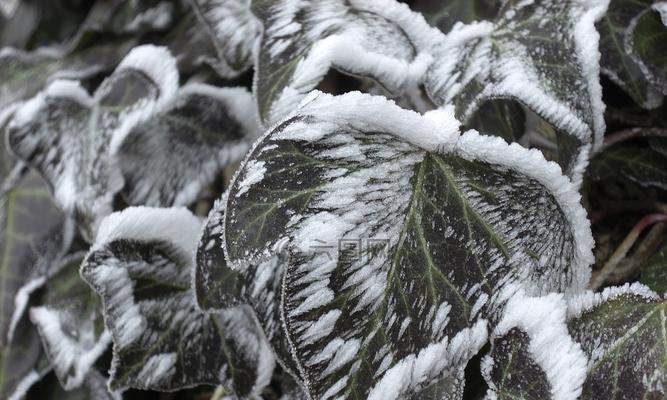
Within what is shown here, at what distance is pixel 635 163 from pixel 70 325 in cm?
51

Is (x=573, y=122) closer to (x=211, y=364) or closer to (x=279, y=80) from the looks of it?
(x=279, y=80)

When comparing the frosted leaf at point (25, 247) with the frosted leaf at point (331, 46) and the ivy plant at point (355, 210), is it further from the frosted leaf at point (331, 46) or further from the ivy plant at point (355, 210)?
the frosted leaf at point (331, 46)

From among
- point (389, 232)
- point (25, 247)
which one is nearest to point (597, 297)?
point (389, 232)

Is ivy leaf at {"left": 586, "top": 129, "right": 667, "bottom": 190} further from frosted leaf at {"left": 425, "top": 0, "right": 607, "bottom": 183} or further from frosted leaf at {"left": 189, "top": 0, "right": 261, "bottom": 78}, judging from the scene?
frosted leaf at {"left": 189, "top": 0, "right": 261, "bottom": 78}

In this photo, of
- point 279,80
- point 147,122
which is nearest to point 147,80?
point 147,122

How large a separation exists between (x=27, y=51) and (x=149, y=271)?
540 millimetres

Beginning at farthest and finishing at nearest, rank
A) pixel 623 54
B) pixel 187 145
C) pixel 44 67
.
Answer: pixel 44 67, pixel 187 145, pixel 623 54

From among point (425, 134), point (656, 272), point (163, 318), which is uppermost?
point (425, 134)

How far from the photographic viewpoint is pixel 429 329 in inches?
17.2

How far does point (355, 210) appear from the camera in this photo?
17.0 inches

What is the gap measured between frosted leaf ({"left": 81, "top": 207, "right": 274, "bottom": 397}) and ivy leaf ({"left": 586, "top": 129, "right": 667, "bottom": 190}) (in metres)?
0.30

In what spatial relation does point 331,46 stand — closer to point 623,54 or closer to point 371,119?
point 371,119

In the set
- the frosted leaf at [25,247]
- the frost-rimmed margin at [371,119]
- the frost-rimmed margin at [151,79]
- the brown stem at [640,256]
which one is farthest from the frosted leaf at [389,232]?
the frosted leaf at [25,247]

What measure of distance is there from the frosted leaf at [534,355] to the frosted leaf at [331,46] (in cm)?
18
